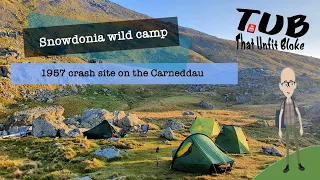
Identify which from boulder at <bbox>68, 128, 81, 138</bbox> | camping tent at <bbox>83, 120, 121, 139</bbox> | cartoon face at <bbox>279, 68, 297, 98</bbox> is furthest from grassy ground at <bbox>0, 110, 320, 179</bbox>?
cartoon face at <bbox>279, 68, 297, 98</bbox>

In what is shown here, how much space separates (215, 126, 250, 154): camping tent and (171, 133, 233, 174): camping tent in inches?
254

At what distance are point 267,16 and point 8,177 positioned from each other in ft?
60.6

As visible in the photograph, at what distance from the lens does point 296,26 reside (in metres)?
17.9

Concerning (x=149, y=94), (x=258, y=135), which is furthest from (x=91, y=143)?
(x=149, y=94)

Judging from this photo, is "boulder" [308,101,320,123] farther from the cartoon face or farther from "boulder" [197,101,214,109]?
the cartoon face

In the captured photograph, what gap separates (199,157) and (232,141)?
311 inches

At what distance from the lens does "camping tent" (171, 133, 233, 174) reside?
1819 cm

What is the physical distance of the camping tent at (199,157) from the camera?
59.7 feet

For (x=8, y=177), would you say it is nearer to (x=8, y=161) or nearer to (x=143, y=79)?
(x=8, y=161)

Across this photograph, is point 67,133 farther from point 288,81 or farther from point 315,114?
point 315,114

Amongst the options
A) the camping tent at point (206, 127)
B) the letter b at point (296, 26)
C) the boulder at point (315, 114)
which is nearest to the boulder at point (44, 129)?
the camping tent at point (206, 127)

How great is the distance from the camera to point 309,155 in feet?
44.7

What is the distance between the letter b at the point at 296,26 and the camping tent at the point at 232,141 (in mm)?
10270

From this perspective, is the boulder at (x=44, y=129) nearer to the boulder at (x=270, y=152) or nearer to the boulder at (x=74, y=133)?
the boulder at (x=74, y=133)
